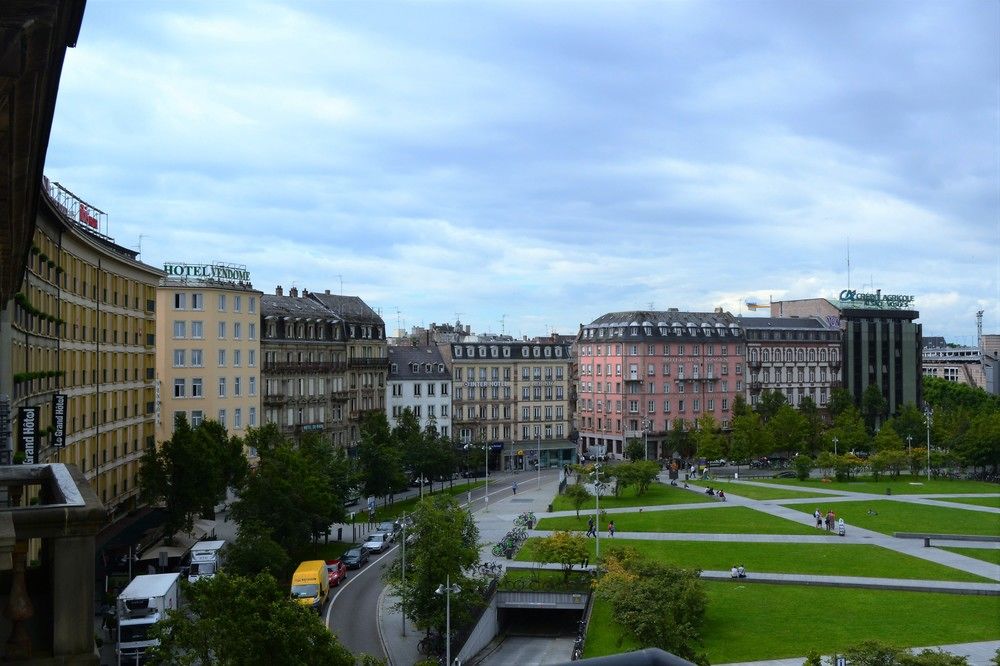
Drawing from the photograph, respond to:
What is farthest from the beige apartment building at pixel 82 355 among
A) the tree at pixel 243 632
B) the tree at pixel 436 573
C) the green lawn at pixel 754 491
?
the green lawn at pixel 754 491

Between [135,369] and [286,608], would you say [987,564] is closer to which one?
[286,608]

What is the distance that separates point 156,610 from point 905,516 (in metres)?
55.2

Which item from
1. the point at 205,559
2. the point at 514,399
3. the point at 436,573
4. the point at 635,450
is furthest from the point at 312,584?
the point at 514,399

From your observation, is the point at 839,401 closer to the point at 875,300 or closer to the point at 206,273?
the point at 875,300

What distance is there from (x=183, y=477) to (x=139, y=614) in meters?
17.6

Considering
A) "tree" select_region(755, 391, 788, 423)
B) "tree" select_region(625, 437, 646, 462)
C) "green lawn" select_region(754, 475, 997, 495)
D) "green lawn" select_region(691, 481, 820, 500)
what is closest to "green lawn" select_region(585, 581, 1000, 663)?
"green lawn" select_region(691, 481, 820, 500)

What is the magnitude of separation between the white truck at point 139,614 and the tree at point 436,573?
33.4ft

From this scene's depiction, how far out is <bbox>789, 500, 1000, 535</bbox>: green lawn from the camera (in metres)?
66.1

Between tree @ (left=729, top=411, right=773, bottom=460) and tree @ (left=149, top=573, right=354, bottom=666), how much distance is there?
276 feet

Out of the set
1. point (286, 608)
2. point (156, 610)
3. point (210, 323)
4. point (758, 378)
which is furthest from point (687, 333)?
point (286, 608)

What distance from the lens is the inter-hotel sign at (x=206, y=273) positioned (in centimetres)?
7506

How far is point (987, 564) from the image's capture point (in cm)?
5416

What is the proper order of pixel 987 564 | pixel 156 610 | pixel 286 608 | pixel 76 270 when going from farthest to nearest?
pixel 987 564, pixel 76 270, pixel 156 610, pixel 286 608

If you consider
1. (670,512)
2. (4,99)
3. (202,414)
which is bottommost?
(670,512)
